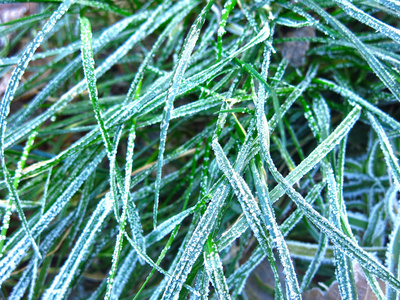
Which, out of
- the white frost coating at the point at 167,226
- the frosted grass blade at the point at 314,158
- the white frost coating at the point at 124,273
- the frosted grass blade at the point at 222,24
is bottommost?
the white frost coating at the point at 124,273

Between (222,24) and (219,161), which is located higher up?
(222,24)

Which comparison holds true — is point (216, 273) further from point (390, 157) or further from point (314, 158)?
point (390, 157)

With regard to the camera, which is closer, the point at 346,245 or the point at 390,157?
the point at 346,245

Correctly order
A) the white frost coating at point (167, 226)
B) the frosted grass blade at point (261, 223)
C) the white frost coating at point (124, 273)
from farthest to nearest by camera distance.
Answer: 1. the white frost coating at point (124, 273)
2. the white frost coating at point (167, 226)
3. the frosted grass blade at point (261, 223)

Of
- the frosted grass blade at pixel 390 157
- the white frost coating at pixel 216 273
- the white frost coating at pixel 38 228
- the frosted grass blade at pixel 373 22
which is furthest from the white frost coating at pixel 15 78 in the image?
the frosted grass blade at pixel 390 157

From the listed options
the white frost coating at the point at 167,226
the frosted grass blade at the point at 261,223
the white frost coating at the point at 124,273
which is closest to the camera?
the frosted grass blade at the point at 261,223

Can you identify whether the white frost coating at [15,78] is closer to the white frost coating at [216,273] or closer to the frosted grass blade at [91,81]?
the frosted grass blade at [91,81]

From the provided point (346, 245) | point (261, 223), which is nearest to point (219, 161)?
point (261, 223)

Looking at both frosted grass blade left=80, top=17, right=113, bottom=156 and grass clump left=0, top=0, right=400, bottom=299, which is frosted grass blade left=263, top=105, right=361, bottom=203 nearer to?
grass clump left=0, top=0, right=400, bottom=299

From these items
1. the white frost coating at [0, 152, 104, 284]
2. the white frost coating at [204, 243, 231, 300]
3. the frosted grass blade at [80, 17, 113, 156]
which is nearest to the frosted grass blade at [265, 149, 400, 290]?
the white frost coating at [204, 243, 231, 300]

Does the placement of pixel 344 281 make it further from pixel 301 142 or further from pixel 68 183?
pixel 68 183
